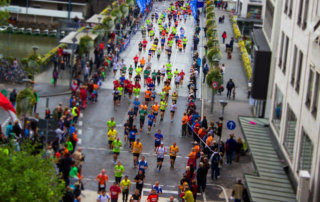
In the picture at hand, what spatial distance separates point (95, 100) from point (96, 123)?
4.91 m

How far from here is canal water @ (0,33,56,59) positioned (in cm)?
8656

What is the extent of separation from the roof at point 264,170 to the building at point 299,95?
0.42 meters

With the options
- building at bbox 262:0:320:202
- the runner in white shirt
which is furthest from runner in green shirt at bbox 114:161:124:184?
building at bbox 262:0:320:202

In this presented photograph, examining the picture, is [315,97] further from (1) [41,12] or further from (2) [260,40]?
(1) [41,12]

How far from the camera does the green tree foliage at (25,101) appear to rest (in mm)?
42719

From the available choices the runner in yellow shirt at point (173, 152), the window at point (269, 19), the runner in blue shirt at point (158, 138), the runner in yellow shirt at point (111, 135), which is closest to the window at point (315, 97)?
the runner in yellow shirt at point (173, 152)

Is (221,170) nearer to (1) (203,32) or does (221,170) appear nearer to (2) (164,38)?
(2) (164,38)

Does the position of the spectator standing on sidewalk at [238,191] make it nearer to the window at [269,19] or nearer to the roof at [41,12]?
the window at [269,19]

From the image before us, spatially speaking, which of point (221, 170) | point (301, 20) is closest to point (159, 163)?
point (221, 170)

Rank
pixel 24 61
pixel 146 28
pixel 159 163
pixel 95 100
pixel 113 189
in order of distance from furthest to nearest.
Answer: pixel 146 28 → pixel 24 61 → pixel 95 100 → pixel 159 163 → pixel 113 189

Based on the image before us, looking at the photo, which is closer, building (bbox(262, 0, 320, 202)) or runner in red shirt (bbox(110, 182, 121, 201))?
building (bbox(262, 0, 320, 202))

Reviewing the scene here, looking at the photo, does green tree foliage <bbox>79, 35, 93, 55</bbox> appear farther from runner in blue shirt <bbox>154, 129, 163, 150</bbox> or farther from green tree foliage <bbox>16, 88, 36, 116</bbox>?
runner in blue shirt <bbox>154, 129, 163, 150</bbox>

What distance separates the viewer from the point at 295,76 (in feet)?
114

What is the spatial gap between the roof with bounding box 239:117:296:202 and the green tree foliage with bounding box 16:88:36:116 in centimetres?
1116
